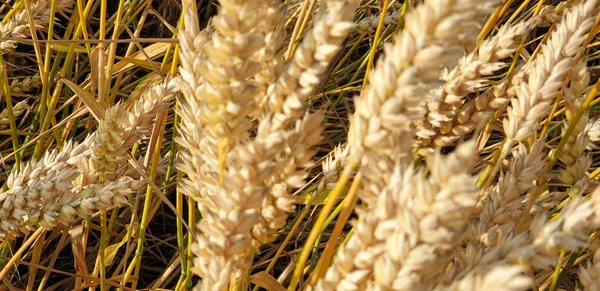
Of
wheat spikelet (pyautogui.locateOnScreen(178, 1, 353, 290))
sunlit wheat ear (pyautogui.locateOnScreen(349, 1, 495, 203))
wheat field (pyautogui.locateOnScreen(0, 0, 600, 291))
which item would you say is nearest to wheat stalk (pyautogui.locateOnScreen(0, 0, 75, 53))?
wheat field (pyautogui.locateOnScreen(0, 0, 600, 291))

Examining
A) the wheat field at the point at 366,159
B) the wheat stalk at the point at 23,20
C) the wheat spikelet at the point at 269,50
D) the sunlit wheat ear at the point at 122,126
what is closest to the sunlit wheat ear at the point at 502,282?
the wheat field at the point at 366,159

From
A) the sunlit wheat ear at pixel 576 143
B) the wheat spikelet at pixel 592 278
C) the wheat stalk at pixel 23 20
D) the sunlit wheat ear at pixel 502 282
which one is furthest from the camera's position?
the wheat stalk at pixel 23 20

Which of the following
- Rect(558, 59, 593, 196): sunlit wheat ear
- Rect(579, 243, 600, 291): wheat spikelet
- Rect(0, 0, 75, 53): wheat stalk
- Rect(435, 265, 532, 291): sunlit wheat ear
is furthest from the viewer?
Rect(0, 0, 75, 53): wheat stalk

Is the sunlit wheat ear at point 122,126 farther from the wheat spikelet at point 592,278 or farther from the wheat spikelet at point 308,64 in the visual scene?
the wheat spikelet at point 592,278

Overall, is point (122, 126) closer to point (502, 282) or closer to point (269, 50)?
point (269, 50)

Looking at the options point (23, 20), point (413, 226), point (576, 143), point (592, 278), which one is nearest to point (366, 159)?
point (413, 226)

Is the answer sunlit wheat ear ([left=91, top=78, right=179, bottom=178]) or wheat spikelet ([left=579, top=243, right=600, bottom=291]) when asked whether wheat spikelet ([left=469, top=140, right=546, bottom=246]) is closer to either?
wheat spikelet ([left=579, top=243, right=600, bottom=291])

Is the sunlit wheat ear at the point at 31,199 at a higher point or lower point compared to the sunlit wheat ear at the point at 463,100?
higher

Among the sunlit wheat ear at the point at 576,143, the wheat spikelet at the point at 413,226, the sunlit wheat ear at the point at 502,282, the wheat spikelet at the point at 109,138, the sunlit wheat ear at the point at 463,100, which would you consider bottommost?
the sunlit wheat ear at the point at 576,143

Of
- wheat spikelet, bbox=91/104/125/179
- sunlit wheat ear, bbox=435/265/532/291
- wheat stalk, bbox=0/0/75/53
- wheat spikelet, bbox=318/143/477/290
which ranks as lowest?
sunlit wheat ear, bbox=435/265/532/291

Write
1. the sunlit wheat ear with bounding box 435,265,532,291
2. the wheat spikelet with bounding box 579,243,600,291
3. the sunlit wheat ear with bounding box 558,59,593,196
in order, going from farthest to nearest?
the sunlit wheat ear with bounding box 558,59,593,196, the wheat spikelet with bounding box 579,243,600,291, the sunlit wheat ear with bounding box 435,265,532,291

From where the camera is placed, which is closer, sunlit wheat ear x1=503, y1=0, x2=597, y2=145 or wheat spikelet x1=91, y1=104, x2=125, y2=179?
sunlit wheat ear x1=503, y1=0, x2=597, y2=145
